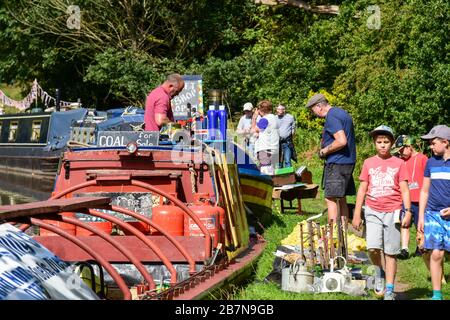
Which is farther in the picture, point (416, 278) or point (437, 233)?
point (416, 278)

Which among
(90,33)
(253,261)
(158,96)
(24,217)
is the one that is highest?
(90,33)

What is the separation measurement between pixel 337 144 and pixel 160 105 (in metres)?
2.22

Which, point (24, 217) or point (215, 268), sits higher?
point (24, 217)

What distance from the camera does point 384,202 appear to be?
336 inches

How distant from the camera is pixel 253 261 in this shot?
9.92 metres

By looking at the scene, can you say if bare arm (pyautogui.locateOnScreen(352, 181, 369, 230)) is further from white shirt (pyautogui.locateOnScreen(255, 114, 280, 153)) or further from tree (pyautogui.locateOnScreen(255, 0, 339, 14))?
tree (pyautogui.locateOnScreen(255, 0, 339, 14))

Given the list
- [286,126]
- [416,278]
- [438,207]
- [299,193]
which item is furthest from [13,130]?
[438,207]

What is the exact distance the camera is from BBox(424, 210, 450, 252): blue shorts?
8320mm

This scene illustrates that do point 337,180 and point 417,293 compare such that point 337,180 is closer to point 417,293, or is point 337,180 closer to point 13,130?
point 417,293

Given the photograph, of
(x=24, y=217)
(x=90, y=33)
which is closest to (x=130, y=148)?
(x=24, y=217)

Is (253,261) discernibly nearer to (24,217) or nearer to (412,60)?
(24,217)

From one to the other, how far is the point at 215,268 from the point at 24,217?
262cm

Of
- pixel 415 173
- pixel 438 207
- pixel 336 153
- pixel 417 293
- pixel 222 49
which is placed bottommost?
pixel 417 293
